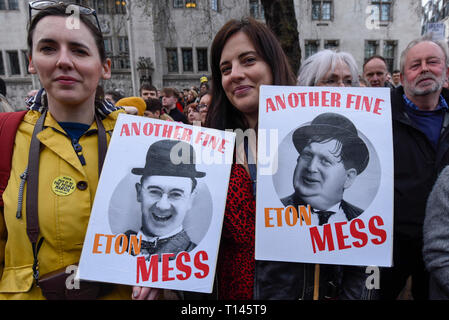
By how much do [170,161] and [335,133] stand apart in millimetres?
678

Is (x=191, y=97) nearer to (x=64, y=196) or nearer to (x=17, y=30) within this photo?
(x=64, y=196)

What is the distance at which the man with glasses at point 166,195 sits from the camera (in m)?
1.09

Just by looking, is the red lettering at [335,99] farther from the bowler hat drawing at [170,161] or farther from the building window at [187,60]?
the building window at [187,60]

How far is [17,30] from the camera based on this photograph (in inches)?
726

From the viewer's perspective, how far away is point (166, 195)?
1130 mm

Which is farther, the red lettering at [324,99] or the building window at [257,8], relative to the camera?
the building window at [257,8]

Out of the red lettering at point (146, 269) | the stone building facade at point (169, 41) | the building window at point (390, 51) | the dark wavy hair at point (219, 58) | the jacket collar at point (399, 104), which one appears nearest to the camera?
the red lettering at point (146, 269)

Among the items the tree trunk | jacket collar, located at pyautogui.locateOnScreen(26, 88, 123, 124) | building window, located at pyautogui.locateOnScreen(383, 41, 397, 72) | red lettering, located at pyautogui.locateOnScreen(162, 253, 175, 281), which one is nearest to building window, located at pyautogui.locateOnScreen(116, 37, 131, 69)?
building window, located at pyautogui.locateOnScreen(383, 41, 397, 72)

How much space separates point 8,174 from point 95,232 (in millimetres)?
415

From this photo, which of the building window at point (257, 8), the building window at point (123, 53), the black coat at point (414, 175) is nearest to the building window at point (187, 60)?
the building window at point (123, 53)

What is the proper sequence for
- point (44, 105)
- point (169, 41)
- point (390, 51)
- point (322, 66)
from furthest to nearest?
point (390, 51), point (169, 41), point (322, 66), point (44, 105)

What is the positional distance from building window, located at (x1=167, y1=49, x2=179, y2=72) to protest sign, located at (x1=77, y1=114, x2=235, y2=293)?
19.5 metres

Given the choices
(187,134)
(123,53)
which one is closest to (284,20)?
(187,134)

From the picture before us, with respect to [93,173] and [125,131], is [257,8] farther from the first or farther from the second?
[93,173]
